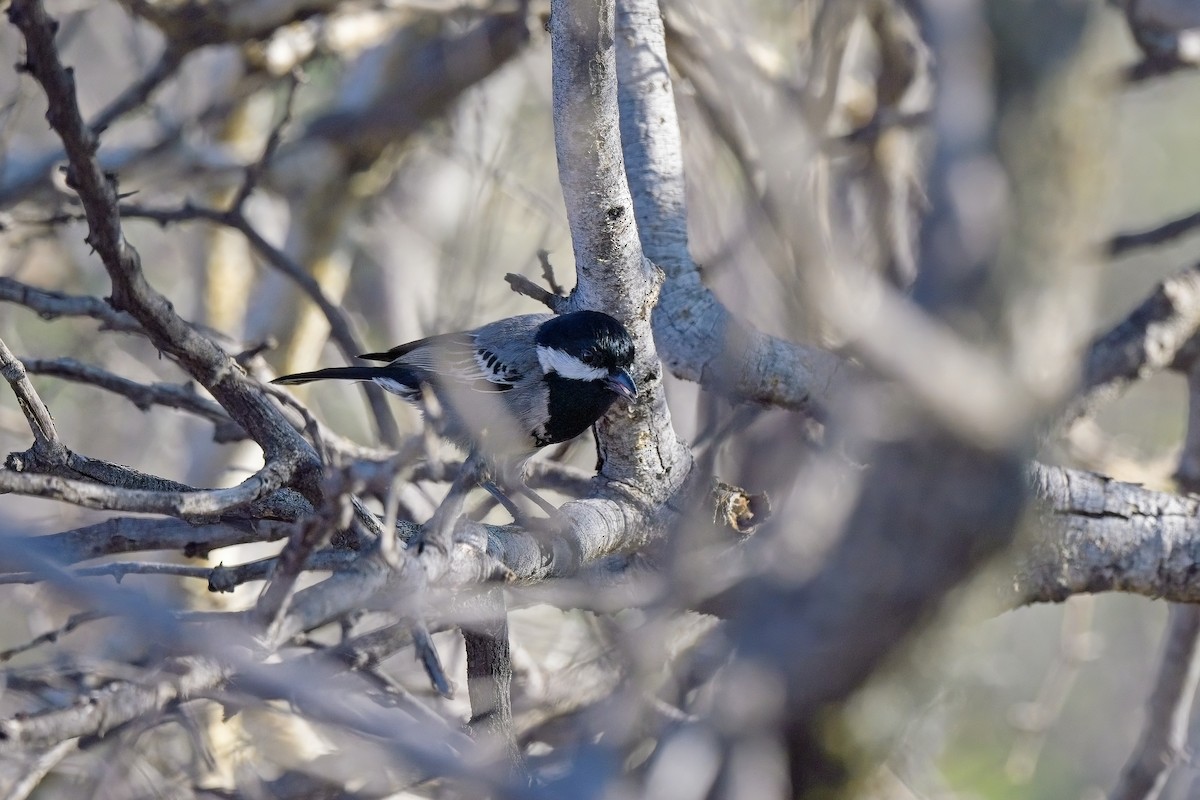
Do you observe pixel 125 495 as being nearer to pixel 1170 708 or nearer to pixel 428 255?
pixel 1170 708

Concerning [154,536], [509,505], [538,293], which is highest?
[538,293]

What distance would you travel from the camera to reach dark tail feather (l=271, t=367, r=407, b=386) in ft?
12.3

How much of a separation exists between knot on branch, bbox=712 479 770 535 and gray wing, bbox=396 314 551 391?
1085 mm

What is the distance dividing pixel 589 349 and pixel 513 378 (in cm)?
79

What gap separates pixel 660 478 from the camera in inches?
118

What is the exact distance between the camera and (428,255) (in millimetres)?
7629

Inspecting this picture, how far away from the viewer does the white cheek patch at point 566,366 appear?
3233 millimetres

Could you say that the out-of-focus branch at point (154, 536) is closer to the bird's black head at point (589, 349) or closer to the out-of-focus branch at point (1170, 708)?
the bird's black head at point (589, 349)

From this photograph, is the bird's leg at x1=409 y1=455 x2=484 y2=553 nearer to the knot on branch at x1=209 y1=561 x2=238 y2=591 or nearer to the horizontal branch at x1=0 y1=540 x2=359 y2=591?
the horizontal branch at x1=0 y1=540 x2=359 y2=591

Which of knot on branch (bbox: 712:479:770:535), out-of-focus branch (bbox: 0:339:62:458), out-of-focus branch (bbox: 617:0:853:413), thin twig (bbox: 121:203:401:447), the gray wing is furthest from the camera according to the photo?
the gray wing

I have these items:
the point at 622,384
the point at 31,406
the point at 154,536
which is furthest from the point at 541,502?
the point at 31,406

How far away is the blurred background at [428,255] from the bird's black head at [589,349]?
0.28 metres

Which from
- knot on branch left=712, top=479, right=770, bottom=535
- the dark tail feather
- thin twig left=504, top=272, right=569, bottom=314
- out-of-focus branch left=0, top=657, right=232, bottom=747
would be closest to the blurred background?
thin twig left=504, top=272, right=569, bottom=314

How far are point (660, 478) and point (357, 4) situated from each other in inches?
137
